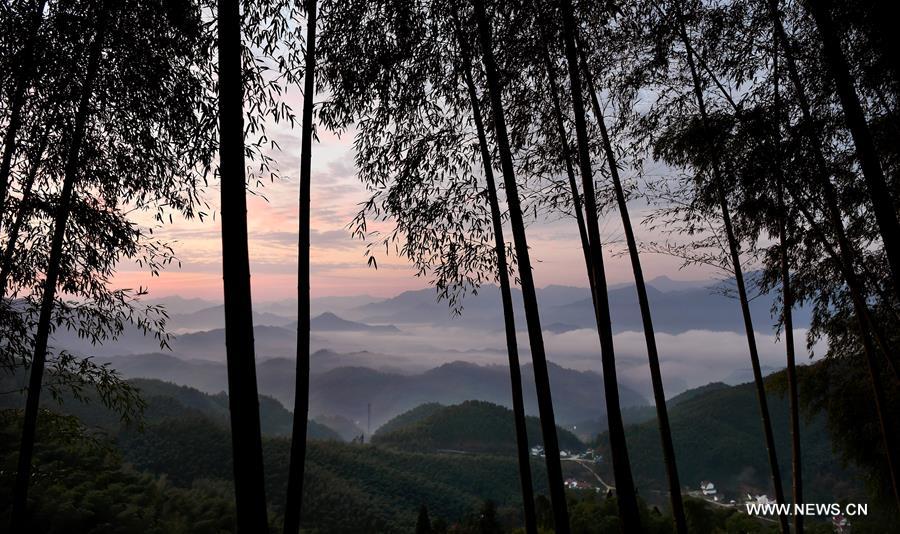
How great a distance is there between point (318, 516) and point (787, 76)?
28.3 m

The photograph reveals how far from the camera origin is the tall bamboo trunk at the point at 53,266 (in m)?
4.03

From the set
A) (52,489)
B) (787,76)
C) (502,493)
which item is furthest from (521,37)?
(502,493)

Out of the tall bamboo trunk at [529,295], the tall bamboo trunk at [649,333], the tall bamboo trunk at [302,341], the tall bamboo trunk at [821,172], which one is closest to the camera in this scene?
the tall bamboo trunk at [302,341]

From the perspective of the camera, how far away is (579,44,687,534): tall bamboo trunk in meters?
4.85

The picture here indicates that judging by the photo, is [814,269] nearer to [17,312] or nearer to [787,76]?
[787,76]

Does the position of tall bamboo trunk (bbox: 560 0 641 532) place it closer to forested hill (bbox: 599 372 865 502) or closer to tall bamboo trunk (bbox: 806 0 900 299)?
tall bamboo trunk (bbox: 806 0 900 299)

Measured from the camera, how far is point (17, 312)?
4.66 meters

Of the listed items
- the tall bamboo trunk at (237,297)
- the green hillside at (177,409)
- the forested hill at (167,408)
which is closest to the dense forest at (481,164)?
the tall bamboo trunk at (237,297)

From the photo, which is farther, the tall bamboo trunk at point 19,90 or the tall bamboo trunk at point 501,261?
the tall bamboo trunk at point 501,261

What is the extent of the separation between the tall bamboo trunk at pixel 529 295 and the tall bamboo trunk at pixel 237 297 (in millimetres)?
1891

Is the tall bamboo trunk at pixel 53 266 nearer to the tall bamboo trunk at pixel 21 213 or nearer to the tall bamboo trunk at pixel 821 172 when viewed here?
the tall bamboo trunk at pixel 21 213

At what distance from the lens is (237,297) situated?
85.0 inches

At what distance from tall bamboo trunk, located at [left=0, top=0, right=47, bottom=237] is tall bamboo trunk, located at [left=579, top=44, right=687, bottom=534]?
4.52 m

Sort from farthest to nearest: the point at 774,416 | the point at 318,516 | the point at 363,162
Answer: the point at 774,416, the point at 318,516, the point at 363,162
